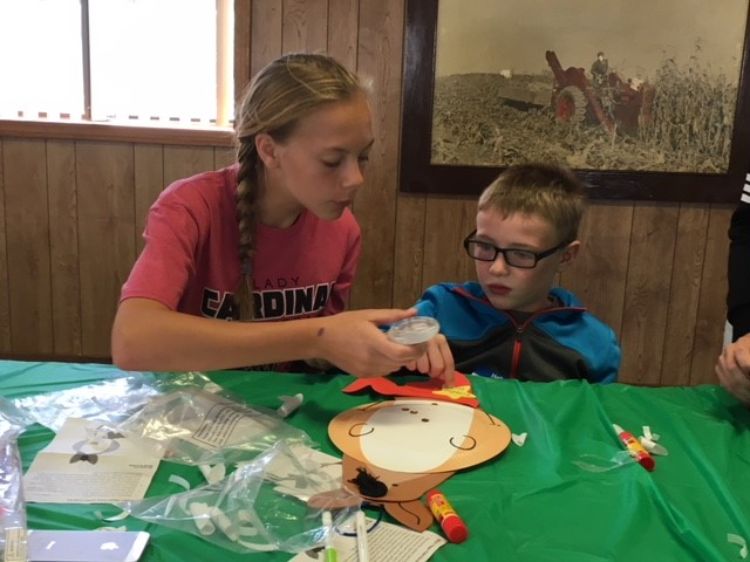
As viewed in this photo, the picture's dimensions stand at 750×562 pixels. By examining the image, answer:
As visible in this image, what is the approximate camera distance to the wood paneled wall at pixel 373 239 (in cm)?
265

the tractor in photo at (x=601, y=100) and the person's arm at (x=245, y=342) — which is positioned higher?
the tractor in photo at (x=601, y=100)

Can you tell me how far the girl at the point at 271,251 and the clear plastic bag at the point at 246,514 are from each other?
23 centimetres

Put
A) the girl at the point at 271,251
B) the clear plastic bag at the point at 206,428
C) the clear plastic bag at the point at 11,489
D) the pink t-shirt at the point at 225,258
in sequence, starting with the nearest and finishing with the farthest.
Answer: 1. the clear plastic bag at the point at 11,489
2. the clear plastic bag at the point at 206,428
3. the girl at the point at 271,251
4. the pink t-shirt at the point at 225,258

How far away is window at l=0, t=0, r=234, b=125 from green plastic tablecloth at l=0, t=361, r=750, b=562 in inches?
69.6

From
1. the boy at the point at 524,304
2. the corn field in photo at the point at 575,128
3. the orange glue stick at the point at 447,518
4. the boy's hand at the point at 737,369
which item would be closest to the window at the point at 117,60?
the corn field in photo at the point at 575,128

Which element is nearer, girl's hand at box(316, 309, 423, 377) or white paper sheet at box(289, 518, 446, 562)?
white paper sheet at box(289, 518, 446, 562)

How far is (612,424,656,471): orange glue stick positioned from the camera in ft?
3.01

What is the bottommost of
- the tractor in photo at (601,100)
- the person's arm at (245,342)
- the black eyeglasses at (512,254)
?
the person's arm at (245,342)

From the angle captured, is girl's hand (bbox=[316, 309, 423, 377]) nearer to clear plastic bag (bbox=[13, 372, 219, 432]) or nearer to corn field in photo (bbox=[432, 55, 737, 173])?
clear plastic bag (bbox=[13, 372, 219, 432])

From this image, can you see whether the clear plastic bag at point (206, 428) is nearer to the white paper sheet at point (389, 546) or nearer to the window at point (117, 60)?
the white paper sheet at point (389, 546)

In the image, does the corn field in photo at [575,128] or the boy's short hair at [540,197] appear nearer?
the boy's short hair at [540,197]

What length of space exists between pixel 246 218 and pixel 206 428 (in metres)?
0.47

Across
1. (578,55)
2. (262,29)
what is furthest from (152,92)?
(578,55)

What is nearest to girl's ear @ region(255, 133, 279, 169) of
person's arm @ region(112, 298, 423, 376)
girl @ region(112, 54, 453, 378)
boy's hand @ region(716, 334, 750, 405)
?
girl @ region(112, 54, 453, 378)
